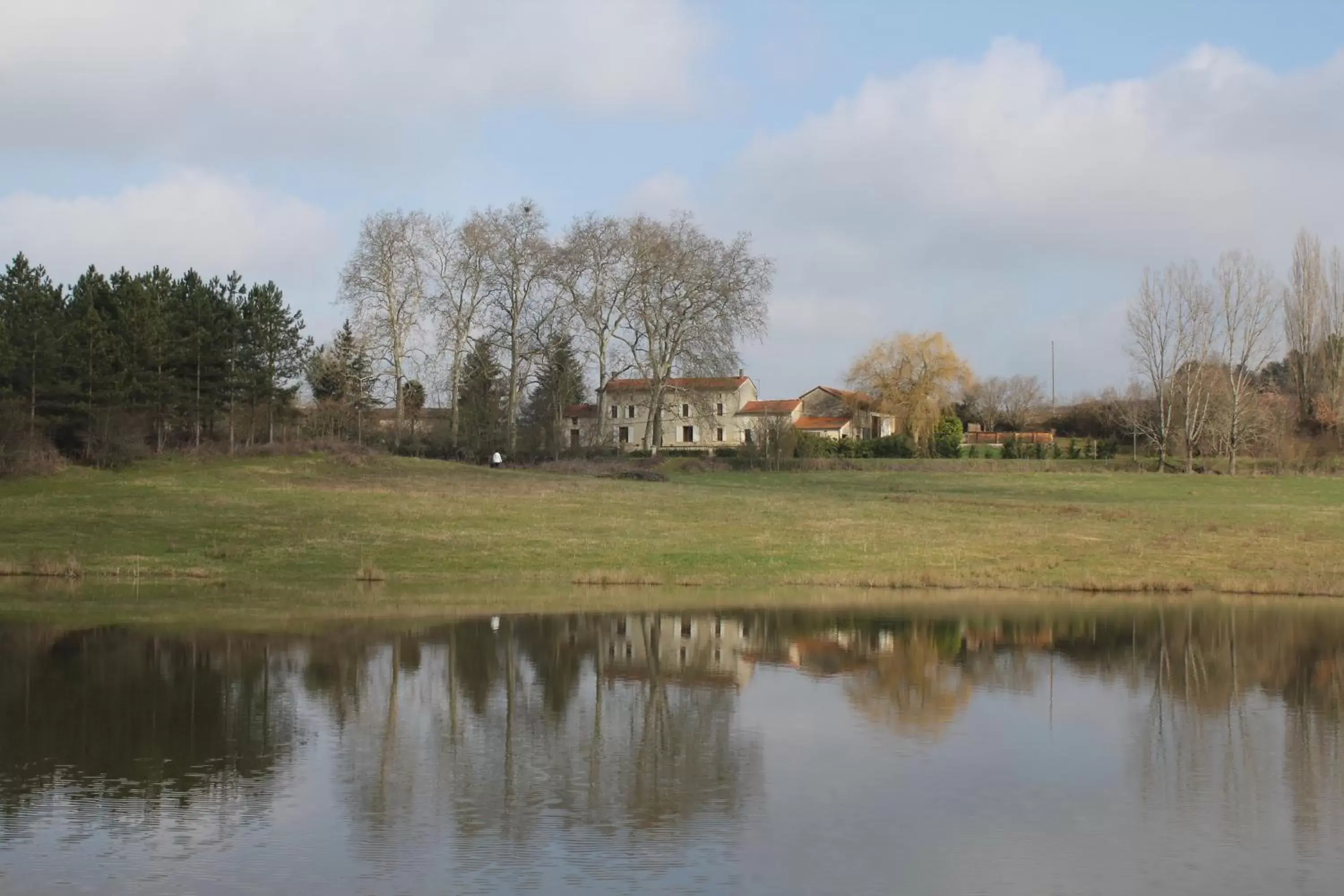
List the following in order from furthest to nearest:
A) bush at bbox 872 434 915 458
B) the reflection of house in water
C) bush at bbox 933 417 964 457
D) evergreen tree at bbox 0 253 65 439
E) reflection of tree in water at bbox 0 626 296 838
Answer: bush at bbox 933 417 964 457 → bush at bbox 872 434 915 458 → evergreen tree at bbox 0 253 65 439 → the reflection of house in water → reflection of tree in water at bbox 0 626 296 838

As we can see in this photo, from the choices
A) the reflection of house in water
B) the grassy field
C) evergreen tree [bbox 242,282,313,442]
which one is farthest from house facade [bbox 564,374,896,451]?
the reflection of house in water

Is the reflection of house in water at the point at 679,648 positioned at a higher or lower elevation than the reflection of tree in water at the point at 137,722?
lower

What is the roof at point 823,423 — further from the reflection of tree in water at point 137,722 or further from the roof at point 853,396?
the reflection of tree in water at point 137,722

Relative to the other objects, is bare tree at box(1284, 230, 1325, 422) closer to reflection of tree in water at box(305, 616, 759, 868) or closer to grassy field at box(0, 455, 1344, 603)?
grassy field at box(0, 455, 1344, 603)

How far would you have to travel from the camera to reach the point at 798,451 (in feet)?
267

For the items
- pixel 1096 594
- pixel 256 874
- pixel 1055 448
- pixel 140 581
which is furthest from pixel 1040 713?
pixel 1055 448

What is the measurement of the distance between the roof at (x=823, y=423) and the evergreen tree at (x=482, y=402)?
39062 millimetres

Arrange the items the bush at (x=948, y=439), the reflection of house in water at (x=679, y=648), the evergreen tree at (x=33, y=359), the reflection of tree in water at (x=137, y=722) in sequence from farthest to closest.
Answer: the bush at (x=948, y=439) → the evergreen tree at (x=33, y=359) → the reflection of house in water at (x=679, y=648) → the reflection of tree in water at (x=137, y=722)

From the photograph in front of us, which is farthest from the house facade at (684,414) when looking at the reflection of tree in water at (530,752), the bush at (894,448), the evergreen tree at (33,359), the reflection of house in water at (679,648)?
the reflection of tree in water at (530,752)

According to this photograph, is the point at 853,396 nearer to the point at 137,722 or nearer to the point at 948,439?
the point at 948,439

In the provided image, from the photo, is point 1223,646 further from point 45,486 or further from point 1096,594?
point 45,486

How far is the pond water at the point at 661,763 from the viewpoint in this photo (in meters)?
10.1

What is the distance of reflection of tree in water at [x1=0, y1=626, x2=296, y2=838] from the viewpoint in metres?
12.3

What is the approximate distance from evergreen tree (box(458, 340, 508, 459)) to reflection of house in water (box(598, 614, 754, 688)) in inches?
1955
